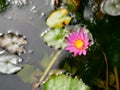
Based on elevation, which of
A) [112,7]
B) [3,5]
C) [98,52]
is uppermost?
[3,5]

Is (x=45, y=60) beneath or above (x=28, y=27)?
beneath

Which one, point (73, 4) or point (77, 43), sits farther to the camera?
point (73, 4)

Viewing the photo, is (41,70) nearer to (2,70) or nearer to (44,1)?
(2,70)

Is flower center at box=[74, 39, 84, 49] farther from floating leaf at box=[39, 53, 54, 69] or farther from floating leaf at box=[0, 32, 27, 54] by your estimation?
floating leaf at box=[0, 32, 27, 54]

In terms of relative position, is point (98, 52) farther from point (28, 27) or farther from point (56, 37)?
point (28, 27)

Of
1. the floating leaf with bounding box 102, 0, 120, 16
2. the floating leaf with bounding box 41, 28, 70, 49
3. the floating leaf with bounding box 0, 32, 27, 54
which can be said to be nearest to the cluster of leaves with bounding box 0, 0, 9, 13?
the floating leaf with bounding box 0, 32, 27, 54

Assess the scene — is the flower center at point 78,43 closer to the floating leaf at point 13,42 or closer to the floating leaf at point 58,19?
the floating leaf at point 58,19

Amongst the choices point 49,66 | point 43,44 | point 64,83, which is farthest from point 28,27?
point 64,83
